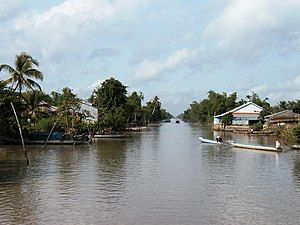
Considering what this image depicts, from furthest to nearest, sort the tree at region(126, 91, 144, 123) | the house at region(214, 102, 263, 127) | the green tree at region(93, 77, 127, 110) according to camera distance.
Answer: the tree at region(126, 91, 144, 123), the house at region(214, 102, 263, 127), the green tree at region(93, 77, 127, 110)

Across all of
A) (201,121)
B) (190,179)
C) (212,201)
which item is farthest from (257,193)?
(201,121)

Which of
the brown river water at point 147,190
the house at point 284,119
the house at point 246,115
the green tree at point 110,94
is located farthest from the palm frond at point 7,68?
the house at point 246,115

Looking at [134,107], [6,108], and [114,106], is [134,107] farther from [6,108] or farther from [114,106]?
[6,108]

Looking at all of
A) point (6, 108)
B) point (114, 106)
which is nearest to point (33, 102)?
point (6, 108)

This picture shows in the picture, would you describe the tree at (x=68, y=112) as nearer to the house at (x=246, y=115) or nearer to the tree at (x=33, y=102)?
the tree at (x=33, y=102)

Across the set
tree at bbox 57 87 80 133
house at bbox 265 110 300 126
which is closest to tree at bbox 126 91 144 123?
house at bbox 265 110 300 126

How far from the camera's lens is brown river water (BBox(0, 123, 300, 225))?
15.4 metres

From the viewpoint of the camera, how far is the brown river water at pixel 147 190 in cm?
1538

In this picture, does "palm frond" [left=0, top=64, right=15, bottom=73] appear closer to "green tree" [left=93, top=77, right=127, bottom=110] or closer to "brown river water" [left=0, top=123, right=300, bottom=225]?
"brown river water" [left=0, top=123, right=300, bottom=225]

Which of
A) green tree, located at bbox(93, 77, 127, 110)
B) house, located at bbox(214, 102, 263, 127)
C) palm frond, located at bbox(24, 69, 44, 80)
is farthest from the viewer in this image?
house, located at bbox(214, 102, 263, 127)

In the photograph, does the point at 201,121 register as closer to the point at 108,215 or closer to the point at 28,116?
the point at 28,116

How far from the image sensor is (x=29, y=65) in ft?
146

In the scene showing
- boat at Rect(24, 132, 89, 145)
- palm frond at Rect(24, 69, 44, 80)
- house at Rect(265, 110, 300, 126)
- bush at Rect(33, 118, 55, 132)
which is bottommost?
boat at Rect(24, 132, 89, 145)

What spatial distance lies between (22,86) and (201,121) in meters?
110
